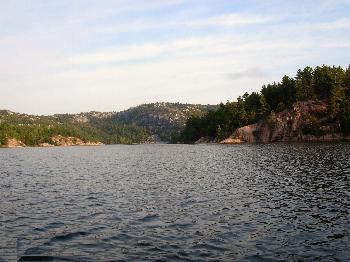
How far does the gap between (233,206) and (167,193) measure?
11.4 meters

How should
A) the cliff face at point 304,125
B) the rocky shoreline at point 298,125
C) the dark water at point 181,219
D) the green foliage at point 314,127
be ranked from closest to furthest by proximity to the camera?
the dark water at point 181,219 < the cliff face at point 304,125 < the rocky shoreline at point 298,125 < the green foliage at point 314,127

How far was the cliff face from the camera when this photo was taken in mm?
180375

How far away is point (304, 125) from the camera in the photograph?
A: 189250 mm

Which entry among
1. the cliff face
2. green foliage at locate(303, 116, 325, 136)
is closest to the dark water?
the cliff face

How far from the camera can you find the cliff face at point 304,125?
180375 mm

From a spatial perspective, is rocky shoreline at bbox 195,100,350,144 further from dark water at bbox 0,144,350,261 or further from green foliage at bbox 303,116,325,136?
dark water at bbox 0,144,350,261

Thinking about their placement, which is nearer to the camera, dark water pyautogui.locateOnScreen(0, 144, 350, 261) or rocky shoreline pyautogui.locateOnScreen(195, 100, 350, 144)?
dark water pyautogui.locateOnScreen(0, 144, 350, 261)

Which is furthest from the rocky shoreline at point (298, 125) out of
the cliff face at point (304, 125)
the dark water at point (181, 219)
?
the dark water at point (181, 219)

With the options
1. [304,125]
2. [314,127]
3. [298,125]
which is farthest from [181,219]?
[298,125]

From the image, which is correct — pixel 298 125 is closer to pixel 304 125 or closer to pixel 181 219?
pixel 304 125

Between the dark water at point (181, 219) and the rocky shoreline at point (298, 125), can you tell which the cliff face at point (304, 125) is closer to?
the rocky shoreline at point (298, 125)

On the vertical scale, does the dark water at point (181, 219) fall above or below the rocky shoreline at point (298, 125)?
below

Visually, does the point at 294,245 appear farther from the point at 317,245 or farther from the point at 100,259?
the point at 100,259

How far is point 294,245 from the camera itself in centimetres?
Result: 2548
